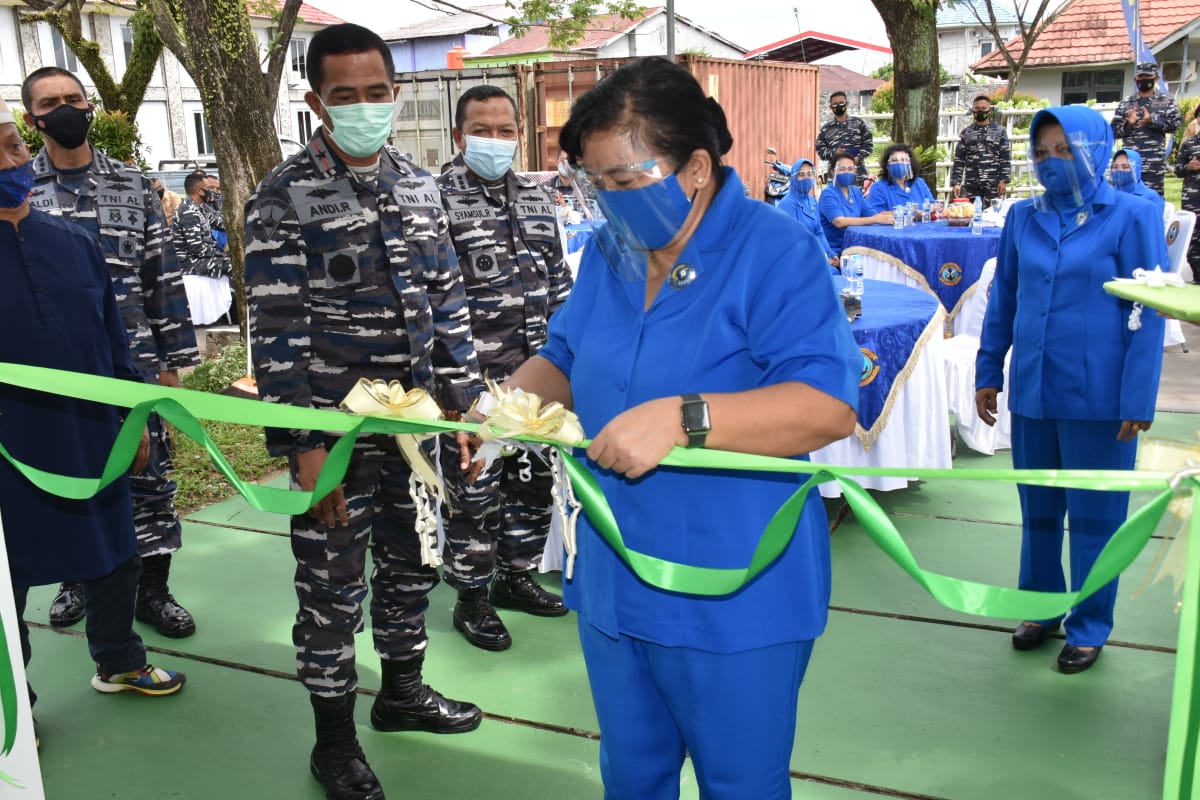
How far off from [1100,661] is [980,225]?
5.26 metres

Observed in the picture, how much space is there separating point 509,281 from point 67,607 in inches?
90.0

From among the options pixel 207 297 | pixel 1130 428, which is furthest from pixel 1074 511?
pixel 207 297

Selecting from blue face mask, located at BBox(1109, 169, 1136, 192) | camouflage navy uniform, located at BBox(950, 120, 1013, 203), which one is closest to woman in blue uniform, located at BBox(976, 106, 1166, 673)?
blue face mask, located at BBox(1109, 169, 1136, 192)

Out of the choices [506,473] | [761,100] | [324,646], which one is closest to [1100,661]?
[506,473]

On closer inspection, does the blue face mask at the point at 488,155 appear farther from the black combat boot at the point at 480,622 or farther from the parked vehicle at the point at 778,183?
the parked vehicle at the point at 778,183

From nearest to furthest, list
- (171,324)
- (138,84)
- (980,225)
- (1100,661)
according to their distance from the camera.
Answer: (1100,661) → (171,324) → (980,225) → (138,84)

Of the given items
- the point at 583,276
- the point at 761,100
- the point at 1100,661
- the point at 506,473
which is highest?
the point at 761,100

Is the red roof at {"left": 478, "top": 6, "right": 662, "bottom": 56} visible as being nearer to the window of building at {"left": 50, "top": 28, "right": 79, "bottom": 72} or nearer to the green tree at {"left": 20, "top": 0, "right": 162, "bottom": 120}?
the window of building at {"left": 50, "top": 28, "right": 79, "bottom": 72}

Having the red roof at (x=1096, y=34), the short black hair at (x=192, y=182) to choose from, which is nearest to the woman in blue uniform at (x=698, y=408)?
the short black hair at (x=192, y=182)

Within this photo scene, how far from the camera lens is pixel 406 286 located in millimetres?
2816

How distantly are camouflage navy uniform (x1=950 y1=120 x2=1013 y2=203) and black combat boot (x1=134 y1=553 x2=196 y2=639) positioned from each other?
38.0ft

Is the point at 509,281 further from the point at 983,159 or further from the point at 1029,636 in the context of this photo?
the point at 983,159

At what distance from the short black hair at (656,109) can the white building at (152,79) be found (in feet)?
117

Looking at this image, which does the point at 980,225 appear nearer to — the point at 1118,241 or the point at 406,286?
the point at 1118,241
